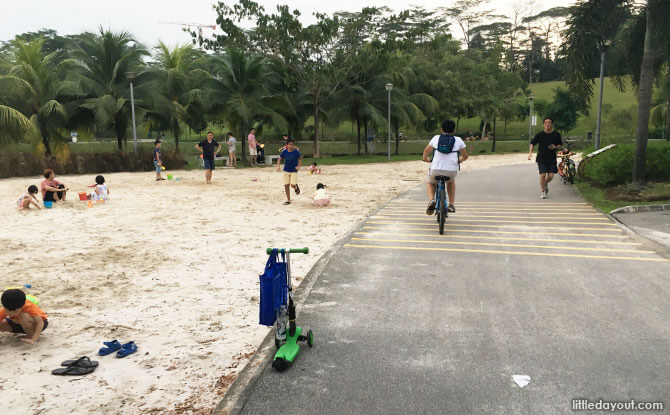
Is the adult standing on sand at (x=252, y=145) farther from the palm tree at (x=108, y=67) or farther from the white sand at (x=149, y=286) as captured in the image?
the white sand at (x=149, y=286)

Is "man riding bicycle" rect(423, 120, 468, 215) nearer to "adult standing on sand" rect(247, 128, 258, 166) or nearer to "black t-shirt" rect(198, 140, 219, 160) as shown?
"black t-shirt" rect(198, 140, 219, 160)

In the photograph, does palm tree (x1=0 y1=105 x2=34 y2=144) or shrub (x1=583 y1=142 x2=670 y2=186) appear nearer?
shrub (x1=583 y1=142 x2=670 y2=186)

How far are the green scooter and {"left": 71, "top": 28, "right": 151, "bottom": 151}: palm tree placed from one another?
23456mm

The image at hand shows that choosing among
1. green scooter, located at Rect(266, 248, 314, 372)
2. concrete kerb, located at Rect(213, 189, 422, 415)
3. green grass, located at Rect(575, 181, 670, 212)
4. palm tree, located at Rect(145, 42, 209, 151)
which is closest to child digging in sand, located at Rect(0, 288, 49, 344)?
concrete kerb, located at Rect(213, 189, 422, 415)

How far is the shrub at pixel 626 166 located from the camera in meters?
12.1

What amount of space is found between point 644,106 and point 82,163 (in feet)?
69.0

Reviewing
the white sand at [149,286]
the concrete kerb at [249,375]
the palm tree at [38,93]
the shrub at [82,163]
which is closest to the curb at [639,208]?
the white sand at [149,286]

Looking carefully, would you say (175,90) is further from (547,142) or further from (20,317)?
(20,317)

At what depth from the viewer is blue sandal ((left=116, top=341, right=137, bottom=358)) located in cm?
410

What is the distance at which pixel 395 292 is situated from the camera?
217 inches

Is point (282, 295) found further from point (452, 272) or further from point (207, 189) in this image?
point (207, 189)

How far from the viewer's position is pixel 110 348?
4172 millimetres

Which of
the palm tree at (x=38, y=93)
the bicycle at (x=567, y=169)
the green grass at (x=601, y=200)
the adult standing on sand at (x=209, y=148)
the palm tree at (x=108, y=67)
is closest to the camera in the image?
the green grass at (x=601, y=200)

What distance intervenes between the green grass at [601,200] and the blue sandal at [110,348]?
9423 millimetres
